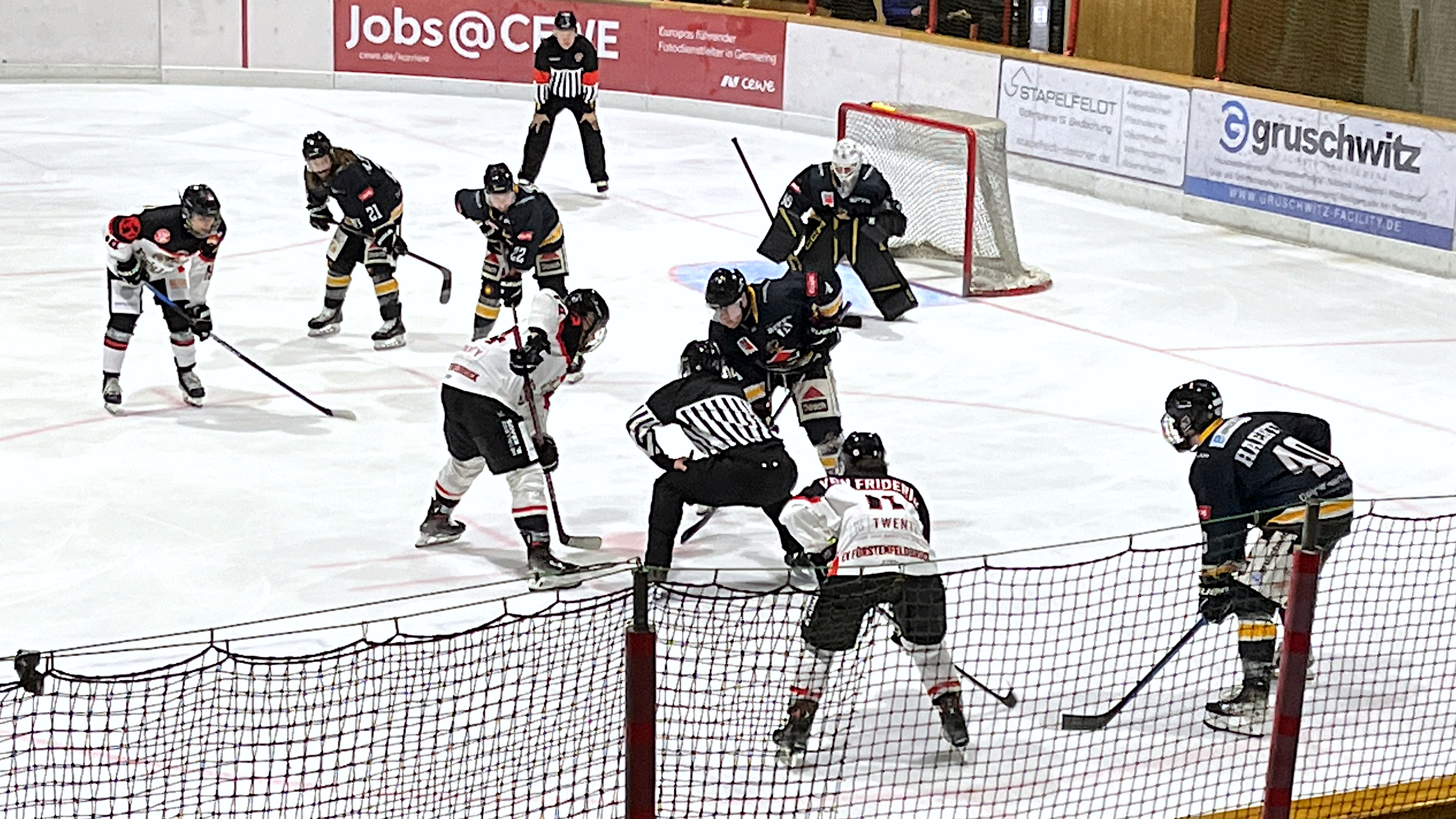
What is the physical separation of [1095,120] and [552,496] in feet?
26.8

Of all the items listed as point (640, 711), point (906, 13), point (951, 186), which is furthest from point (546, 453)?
point (906, 13)

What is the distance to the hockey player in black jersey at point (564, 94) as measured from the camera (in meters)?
14.7

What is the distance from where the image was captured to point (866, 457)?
6.20 meters

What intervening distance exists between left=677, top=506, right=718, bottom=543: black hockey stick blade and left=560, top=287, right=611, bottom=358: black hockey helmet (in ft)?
3.41

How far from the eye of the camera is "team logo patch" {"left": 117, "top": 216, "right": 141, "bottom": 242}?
9.00 meters

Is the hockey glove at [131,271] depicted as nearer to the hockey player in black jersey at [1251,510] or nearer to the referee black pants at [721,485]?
the referee black pants at [721,485]

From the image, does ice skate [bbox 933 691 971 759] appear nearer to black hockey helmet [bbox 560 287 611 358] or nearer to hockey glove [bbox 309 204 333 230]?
black hockey helmet [bbox 560 287 611 358]

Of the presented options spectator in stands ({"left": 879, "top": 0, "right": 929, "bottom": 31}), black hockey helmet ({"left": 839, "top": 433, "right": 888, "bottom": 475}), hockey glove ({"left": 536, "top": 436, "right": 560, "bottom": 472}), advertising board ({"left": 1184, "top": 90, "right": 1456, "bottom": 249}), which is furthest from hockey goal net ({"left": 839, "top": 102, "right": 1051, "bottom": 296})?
black hockey helmet ({"left": 839, "top": 433, "right": 888, "bottom": 475})

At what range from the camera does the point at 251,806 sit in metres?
5.41

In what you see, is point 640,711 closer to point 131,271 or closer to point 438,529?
point 438,529

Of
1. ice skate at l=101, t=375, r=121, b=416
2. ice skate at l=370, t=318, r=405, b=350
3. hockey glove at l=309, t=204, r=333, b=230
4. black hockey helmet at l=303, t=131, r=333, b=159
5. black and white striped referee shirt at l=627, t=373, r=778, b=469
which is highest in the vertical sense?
black hockey helmet at l=303, t=131, r=333, b=159

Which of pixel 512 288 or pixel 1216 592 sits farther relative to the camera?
pixel 512 288

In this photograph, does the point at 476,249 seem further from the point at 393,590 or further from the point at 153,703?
the point at 153,703

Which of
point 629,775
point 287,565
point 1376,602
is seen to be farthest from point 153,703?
point 1376,602
